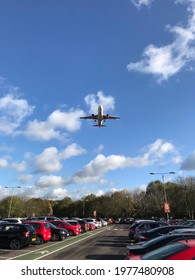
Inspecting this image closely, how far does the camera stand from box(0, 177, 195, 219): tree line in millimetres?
82062

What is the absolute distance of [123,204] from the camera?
387ft

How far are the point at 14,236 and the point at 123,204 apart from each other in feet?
325

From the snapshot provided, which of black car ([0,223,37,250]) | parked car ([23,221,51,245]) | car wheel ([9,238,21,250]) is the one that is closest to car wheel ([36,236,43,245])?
parked car ([23,221,51,245])

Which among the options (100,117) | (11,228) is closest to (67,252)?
(11,228)

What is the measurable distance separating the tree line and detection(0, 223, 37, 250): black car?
59.5 m

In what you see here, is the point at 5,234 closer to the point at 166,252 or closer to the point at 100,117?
the point at 166,252

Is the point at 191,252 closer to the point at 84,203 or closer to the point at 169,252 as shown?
the point at 169,252

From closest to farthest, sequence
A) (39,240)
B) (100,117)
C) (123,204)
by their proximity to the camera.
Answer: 1. (39,240)
2. (100,117)
3. (123,204)

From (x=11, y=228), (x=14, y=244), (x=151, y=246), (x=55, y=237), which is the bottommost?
(x=14, y=244)

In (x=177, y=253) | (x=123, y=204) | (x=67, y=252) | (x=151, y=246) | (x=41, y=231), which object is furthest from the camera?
(x=123, y=204)

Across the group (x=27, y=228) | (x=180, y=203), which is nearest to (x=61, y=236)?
(x=27, y=228)

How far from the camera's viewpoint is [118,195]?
123 meters

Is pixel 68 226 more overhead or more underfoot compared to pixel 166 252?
more overhead

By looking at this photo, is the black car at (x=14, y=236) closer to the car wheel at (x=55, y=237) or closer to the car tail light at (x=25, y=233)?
the car tail light at (x=25, y=233)
